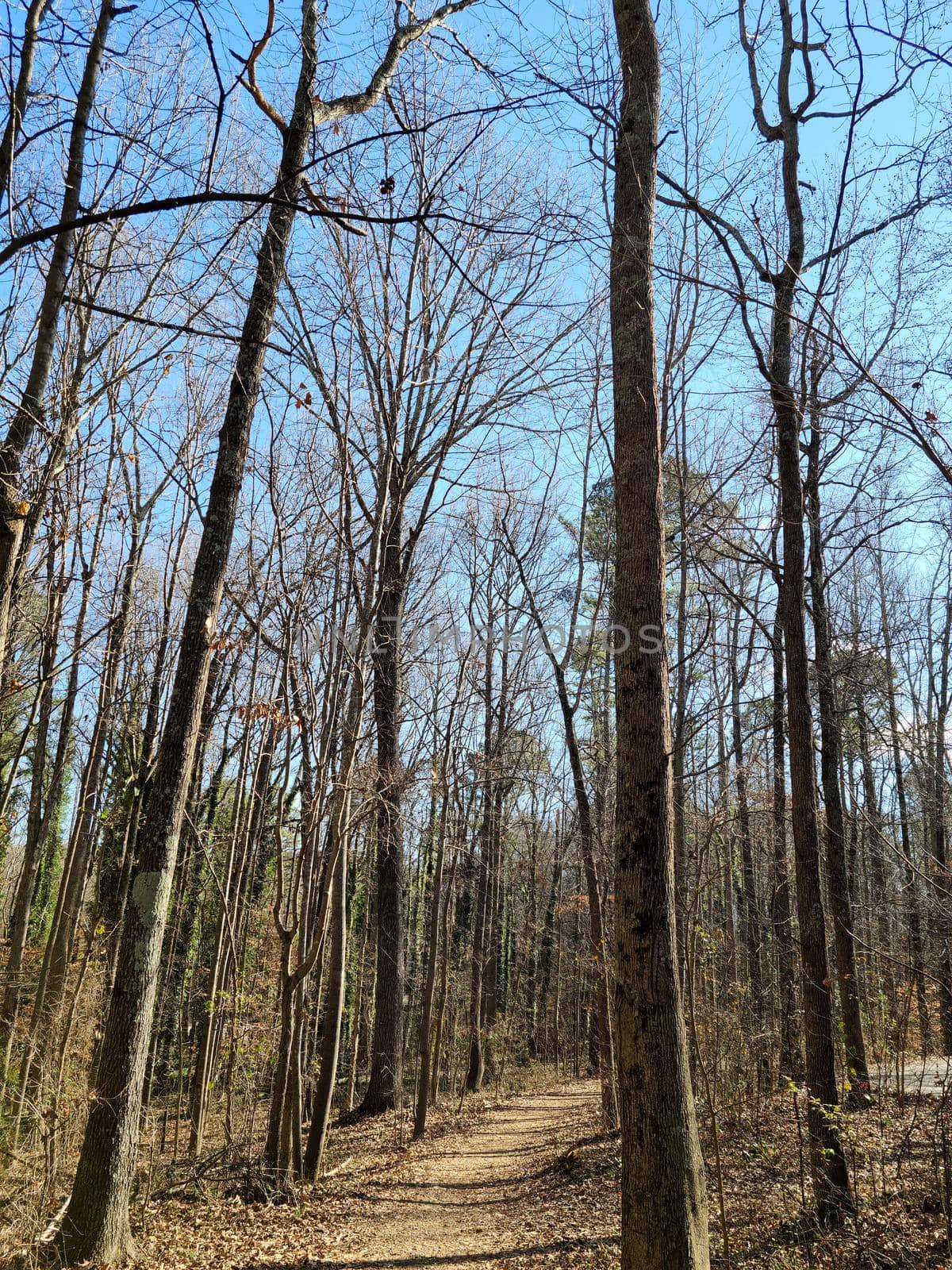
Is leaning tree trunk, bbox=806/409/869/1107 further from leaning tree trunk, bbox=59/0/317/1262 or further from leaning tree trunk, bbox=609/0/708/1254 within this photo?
leaning tree trunk, bbox=59/0/317/1262

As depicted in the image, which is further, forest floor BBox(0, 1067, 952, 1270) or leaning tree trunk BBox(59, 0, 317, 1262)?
forest floor BBox(0, 1067, 952, 1270)

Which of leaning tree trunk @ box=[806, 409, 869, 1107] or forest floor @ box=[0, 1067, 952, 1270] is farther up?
leaning tree trunk @ box=[806, 409, 869, 1107]

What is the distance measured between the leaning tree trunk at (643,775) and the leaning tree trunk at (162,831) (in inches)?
82.9

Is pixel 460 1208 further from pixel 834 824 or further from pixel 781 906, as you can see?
pixel 781 906

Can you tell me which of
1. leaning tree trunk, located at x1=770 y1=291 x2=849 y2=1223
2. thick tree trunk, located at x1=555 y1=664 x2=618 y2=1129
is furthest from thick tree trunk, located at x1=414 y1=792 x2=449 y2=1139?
leaning tree trunk, located at x1=770 y1=291 x2=849 y2=1223

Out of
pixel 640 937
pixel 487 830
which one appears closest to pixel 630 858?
pixel 640 937

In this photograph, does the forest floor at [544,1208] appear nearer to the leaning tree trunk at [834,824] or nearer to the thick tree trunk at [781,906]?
the leaning tree trunk at [834,824]

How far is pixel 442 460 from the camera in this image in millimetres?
10828

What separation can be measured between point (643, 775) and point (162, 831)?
11.7 ft

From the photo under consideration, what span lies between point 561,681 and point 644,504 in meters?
8.11

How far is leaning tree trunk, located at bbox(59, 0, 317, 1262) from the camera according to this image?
4992 mm

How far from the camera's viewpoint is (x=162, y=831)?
18.6 ft

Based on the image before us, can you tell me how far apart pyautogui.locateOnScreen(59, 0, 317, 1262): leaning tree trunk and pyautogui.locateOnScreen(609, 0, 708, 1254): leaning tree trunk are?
2.11 metres

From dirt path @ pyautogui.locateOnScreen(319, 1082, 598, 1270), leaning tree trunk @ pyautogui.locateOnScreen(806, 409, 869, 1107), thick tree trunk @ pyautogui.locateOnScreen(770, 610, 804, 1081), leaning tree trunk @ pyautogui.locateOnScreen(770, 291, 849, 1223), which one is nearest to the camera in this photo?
leaning tree trunk @ pyautogui.locateOnScreen(770, 291, 849, 1223)
